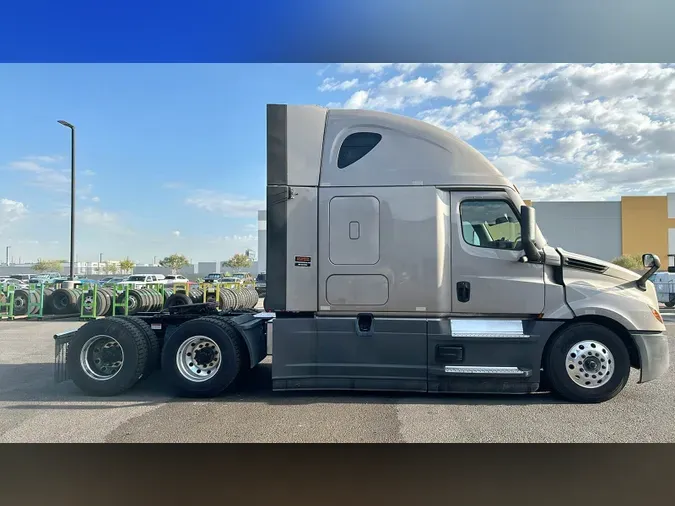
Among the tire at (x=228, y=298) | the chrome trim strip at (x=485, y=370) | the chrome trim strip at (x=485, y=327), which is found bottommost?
the chrome trim strip at (x=485, y=370)

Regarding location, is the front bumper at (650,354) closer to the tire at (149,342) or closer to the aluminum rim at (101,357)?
the tire at (149,342)

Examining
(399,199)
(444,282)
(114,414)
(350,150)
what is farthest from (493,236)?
(114,414)

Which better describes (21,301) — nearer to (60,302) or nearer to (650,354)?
(60,302)

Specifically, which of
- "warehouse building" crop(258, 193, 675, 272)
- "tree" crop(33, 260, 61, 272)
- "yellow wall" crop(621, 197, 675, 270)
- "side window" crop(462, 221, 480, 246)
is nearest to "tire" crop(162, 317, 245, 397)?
"side window" crop(462, 221, 480, 246)

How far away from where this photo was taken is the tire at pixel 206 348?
6.18m

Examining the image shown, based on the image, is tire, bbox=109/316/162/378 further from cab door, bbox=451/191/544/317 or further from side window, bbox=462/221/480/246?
side window, bbox=462/221/480/246

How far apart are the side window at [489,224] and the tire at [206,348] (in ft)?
11.2

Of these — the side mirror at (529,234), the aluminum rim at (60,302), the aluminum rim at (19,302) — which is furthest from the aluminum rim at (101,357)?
the aluminum rim at (19,302)

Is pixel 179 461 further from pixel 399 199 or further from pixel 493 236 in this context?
pixel 493 236

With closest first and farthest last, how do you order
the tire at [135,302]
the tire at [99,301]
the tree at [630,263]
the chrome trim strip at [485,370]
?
1. the chrome trim strip at [485,370]
2. the tree at [630,263]
3. the tire at [99,301]
4. the tire at [135,302]

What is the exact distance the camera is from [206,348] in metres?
6.35

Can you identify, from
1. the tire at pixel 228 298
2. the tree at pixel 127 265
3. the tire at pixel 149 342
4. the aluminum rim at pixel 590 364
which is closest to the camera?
the aluminum rim at pixel 590 364

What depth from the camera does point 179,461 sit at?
4.32 m

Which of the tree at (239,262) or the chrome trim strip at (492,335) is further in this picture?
the tree at (239,262)
